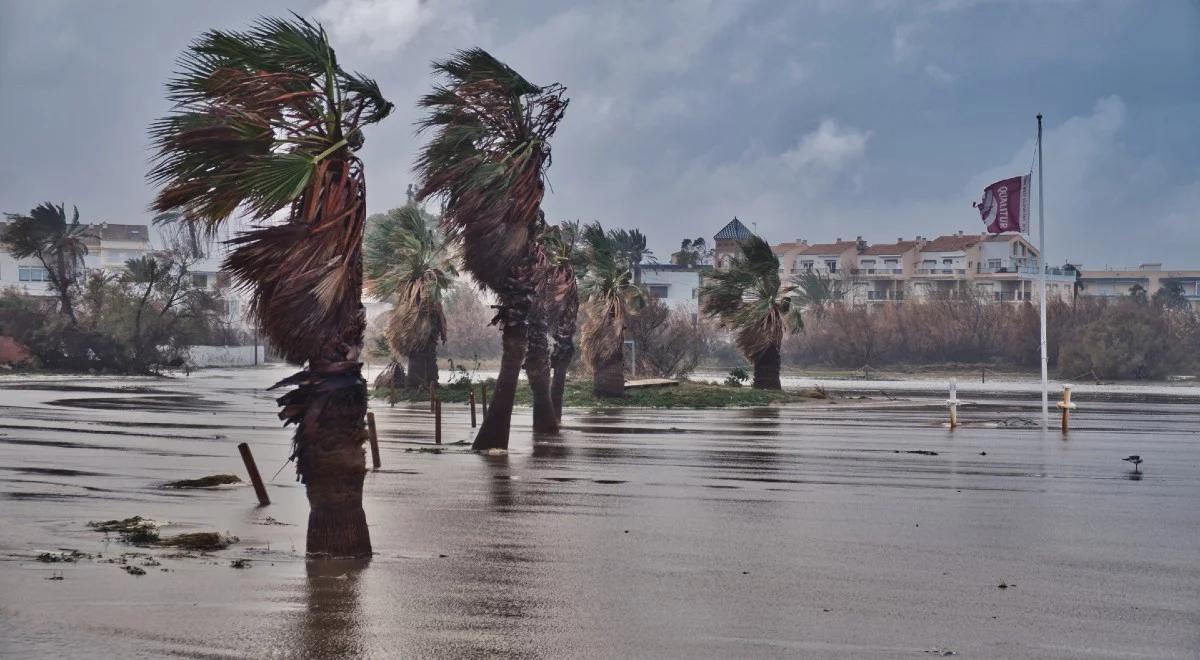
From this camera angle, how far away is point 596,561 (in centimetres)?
1329

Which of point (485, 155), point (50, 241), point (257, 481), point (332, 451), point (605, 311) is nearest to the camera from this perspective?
point (332, 451)

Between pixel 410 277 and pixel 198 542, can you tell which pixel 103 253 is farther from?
pixel 198 542

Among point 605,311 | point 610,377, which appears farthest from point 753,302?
point 605,311

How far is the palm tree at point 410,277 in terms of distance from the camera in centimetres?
4656

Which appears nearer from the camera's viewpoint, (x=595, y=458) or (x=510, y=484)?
(x=510, y=484)

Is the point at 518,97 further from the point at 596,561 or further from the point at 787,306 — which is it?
the point at 787,306

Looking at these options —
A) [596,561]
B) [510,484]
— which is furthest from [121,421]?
[596,561]

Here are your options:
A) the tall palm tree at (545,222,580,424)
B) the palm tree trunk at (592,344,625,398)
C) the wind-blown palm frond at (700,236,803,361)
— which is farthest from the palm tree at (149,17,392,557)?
the wind-blown palm frond at (700,236,803,361)

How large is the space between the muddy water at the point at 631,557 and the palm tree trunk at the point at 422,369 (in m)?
21.6

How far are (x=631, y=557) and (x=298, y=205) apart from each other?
4449 millimetres

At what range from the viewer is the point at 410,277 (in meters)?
46.8

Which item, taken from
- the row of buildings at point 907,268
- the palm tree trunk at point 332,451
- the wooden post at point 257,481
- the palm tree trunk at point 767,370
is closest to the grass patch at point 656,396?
the palm tree trunk at point 767,370

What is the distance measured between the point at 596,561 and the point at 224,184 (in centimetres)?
471

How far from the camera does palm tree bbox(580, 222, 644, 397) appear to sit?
143 feet
